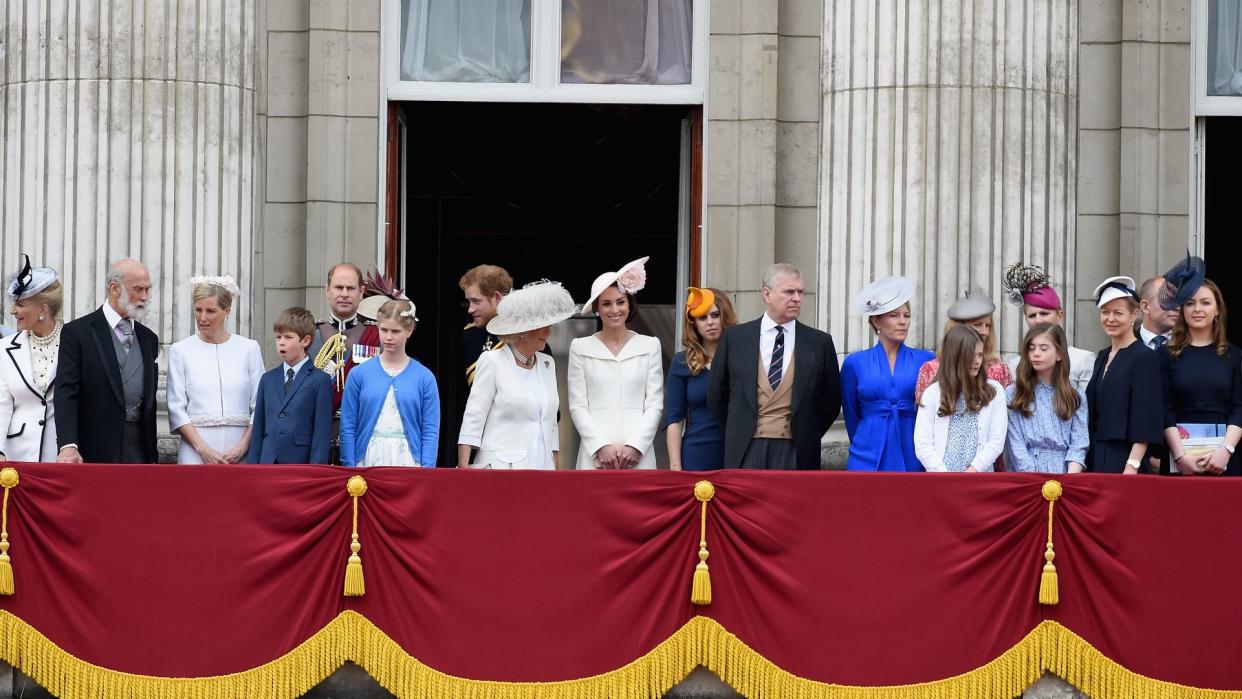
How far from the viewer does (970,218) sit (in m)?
12.2

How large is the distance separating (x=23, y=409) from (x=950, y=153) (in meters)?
5.87

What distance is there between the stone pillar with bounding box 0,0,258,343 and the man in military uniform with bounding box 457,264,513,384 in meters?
1.98

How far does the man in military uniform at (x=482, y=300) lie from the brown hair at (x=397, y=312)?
0.65m

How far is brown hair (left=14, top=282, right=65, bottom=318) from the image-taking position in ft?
34.0

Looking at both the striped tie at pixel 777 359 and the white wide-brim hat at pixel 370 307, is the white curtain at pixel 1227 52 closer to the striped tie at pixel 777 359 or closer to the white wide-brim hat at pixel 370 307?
the striped tie at pixel 777 359

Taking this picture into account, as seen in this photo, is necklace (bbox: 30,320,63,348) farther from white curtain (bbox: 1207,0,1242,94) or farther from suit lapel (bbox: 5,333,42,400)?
white curtain (bbox: 1207,0,1242,94)

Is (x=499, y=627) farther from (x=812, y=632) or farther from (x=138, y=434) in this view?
(x=138, y=434)

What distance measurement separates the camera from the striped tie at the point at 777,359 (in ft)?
33.5

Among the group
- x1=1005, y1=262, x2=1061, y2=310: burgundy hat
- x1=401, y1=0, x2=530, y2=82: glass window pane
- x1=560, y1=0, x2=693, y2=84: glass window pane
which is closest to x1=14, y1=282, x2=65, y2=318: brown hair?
x1=401, y1=0, x2=530, y2=82: glass window pane

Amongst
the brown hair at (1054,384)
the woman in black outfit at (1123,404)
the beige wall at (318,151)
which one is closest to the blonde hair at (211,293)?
the beige wall at (318,151)

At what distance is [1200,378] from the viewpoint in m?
9.85

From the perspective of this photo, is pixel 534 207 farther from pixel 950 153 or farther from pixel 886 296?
pixel 886 296

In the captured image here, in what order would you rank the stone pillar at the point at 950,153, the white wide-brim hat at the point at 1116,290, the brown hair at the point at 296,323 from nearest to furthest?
the white wide-brim hat at the point at 1116,290 < the brown hair at the point at 296,323 < the stone pillar at the point at 950,153

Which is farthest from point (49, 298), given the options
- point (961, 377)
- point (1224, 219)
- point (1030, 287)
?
point (1224, 219)
